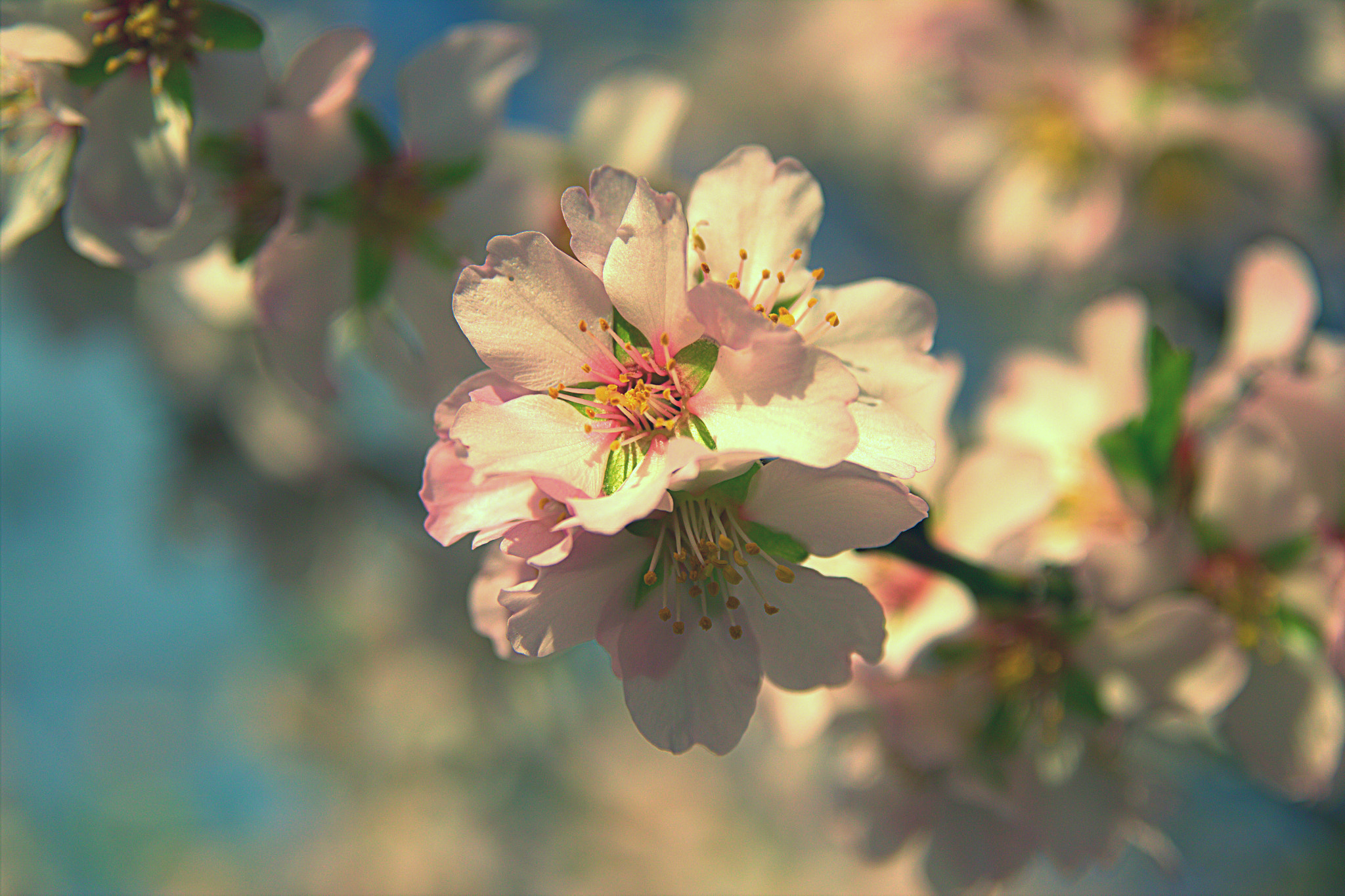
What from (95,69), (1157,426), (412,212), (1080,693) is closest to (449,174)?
(412,212)

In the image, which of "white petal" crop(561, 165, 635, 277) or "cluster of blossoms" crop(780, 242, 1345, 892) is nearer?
"white petal" crop(561, 165, 635, 277)

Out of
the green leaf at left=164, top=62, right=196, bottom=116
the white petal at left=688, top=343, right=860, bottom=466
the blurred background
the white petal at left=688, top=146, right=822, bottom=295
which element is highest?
the white petal at left=688, top=146, right=822, bottom=295

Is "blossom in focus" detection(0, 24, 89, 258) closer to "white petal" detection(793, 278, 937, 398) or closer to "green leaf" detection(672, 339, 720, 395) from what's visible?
"green leaf" detection(672, 339, 720, 395)

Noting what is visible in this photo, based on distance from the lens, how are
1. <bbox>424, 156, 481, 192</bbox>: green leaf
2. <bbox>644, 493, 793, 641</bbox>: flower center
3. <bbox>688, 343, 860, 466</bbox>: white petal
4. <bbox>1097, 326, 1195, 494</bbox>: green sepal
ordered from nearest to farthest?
<bbox>688, 343, 860, 466</bbox>: white petal
<bbox>644, 493, 793, 641</bbox>: flower center
<bbox>1097, 326, 1195, 494</bbox>: green sepal
<bbox>424, 156, 481, 192</bbox>: green leaf

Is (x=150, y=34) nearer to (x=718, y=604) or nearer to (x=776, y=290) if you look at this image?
(x=776, y=290)

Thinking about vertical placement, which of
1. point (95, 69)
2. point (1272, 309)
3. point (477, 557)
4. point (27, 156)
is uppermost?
point (95, 69)

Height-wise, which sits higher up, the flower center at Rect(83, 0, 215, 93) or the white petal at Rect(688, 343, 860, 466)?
the flower center at Rect(83, 0, 215, 93)

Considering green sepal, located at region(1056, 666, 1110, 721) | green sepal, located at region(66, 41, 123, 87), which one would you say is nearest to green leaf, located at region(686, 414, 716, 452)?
green sepal, located at region(1056, 666, 1110, 721)
